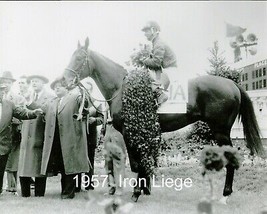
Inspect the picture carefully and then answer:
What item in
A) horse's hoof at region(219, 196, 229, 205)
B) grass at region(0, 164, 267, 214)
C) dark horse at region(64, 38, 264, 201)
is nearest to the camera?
grass at region(0, 164, 267, 214)

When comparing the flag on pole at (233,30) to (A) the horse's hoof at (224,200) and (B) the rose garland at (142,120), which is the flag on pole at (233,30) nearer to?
(B) the rose garland at (142,120)

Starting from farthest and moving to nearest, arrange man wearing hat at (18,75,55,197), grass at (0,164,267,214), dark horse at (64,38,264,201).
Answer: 1. man wearing hat at (18,75,55,197)
2. dark horse at (64,38,264,201)
3. grass at (0,164,267,214)

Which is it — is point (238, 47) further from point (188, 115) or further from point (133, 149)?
point (133, 149)

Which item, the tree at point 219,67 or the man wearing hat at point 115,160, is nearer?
the man wearing hat at point 115,160

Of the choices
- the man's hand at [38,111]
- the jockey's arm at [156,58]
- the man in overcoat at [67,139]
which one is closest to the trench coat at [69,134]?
the man in overcoat at [67,139]

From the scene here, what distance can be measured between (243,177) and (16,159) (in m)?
1.65

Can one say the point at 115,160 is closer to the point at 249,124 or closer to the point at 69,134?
the point at 69,134

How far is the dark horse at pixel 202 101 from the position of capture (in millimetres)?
3074

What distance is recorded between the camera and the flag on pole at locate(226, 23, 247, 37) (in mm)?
2967

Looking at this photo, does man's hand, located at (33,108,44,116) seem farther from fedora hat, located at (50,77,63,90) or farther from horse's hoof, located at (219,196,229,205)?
horse's hoof, located at (219,196,229,205)

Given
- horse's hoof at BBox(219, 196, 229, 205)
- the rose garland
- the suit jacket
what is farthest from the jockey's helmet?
horse's hoof at BBox(219, 196, 229, 205)

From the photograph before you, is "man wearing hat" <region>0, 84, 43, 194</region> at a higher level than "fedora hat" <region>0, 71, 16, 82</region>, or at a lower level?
lower

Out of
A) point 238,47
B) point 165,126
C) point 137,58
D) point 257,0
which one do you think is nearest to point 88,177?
point 165,126

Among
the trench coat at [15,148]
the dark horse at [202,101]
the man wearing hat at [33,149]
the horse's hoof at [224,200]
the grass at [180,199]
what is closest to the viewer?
the grass at [180,199]
